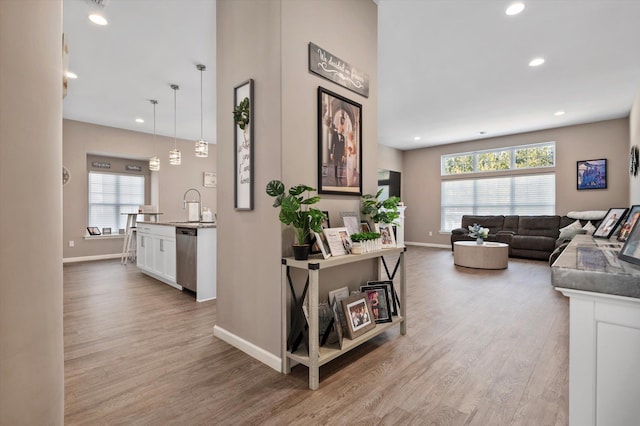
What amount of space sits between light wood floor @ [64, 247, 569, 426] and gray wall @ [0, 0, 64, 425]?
40.2 inches

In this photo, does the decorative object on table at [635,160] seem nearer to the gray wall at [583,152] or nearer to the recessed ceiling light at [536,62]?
the gray wall at [583,152]

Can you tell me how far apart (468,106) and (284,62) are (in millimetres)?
4710

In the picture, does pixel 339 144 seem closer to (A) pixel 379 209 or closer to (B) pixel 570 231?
(A) pixel 379 209

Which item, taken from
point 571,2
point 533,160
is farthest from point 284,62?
point 533,160

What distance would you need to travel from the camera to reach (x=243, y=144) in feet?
7.70

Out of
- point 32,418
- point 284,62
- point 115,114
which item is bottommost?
point 32,418

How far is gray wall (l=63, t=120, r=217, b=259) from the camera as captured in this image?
6.40 meters

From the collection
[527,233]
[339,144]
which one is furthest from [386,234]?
[527,233]

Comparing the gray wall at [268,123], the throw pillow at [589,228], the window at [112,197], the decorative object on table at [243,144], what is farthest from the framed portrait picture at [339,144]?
the window at [112,197]

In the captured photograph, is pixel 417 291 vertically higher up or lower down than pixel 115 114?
lower down

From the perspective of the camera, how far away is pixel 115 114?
19.7 feet

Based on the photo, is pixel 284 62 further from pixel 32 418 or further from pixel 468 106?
pixel 468 106

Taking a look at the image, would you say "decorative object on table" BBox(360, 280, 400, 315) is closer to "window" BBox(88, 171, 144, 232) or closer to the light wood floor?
the light wood floor

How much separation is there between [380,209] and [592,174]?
6610 mm
